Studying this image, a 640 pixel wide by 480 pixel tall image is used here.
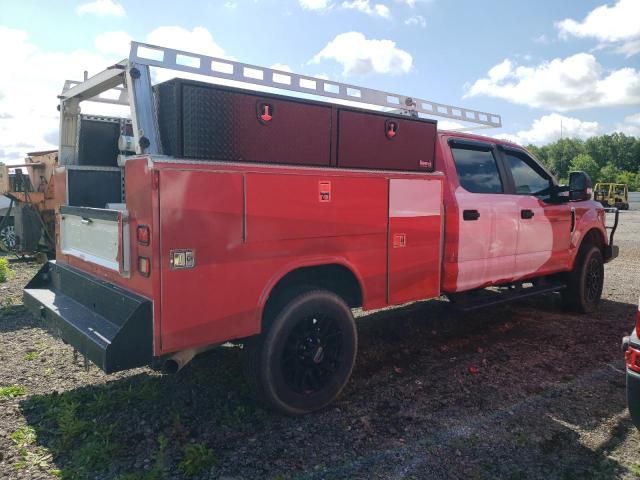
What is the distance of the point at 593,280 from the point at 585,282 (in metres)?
0.23

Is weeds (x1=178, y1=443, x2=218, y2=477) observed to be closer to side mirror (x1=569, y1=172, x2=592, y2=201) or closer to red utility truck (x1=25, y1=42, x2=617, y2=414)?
red utility truck (x1=25, y1=42, x2=617, y2=414)

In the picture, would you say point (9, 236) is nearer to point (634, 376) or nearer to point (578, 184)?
point (578, 184)

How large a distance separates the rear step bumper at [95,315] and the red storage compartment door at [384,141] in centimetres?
182

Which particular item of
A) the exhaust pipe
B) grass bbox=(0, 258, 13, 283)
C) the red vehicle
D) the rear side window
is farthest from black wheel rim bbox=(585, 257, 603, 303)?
grass bbox=(0, 258, 13, 283)

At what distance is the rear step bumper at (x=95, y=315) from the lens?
2.97 metres

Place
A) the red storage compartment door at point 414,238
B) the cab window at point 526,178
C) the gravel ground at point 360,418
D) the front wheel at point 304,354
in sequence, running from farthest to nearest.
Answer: the cab window at point 526,178
the red storage compartment door at point 414,238
the front wheel at point 304,354
the gravel ground at point 360,418

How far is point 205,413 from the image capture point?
3.67m

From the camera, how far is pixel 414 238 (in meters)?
4.37

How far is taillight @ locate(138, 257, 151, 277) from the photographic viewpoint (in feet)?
9.83

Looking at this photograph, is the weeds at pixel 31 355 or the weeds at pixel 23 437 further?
the weeds at pixel 31 355

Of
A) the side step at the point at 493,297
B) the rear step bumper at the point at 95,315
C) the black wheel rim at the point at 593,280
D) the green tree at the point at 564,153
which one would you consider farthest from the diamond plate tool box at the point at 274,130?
the green tree at the point at 564,153

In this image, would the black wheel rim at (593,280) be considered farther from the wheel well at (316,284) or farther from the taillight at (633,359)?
the wheel well at (316,284)

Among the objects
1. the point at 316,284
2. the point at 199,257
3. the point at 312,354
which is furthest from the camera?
the point at 316,284

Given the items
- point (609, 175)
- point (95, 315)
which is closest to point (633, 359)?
point (95, 315)
